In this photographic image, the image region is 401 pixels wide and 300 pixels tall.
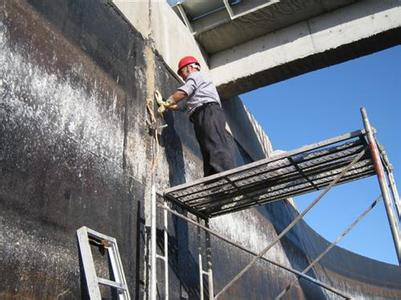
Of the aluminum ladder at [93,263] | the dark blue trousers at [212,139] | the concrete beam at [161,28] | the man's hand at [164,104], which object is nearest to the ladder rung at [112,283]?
the aluminum ladder at [93,263]

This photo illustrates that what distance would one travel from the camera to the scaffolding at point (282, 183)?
4.05 metres

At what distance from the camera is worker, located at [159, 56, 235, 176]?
517cm

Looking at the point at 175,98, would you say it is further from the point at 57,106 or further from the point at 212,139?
the point at 57,106

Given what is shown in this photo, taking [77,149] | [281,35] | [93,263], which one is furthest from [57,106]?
[281,35]

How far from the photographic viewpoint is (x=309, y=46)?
23.7ft

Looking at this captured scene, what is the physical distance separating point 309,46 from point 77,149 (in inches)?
180

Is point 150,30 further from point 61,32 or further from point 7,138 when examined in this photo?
point 7,138

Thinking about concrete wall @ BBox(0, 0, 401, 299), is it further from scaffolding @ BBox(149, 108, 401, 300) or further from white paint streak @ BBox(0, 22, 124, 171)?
scaffolding @ BBox(149, 108, 401, 300)

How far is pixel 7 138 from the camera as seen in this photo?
3088 mm

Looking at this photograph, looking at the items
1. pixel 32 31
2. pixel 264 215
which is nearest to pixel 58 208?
pixel 32 31

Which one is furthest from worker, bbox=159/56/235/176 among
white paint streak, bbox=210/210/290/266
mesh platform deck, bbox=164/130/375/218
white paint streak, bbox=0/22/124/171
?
white paint streak, bbox=210/210/290/266

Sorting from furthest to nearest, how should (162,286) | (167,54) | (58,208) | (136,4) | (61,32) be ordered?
(167,54) < (136,4) < (162,286) < (61,32) < (58,208)

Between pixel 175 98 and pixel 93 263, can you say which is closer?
pixel 93 263

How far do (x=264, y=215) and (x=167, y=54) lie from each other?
160 inches
